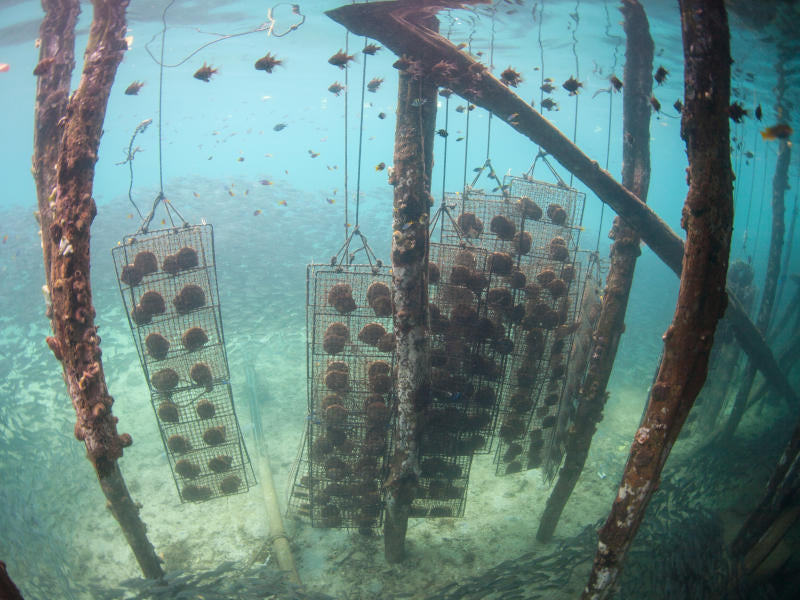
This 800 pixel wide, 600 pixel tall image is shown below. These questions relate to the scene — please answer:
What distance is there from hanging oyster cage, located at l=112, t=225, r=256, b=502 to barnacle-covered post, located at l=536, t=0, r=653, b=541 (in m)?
5.14

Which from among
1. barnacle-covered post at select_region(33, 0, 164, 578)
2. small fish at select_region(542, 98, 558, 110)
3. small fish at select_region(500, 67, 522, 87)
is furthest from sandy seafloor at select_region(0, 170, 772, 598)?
small fish at select_region(542, 98, 558, 110)

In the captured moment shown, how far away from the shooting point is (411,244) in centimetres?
452

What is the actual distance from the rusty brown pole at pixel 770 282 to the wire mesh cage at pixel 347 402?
7701 millimetres

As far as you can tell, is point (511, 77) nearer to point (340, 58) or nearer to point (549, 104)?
point (549, 104)

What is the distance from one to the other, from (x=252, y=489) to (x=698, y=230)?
8504mm

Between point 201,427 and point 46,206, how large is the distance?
359cm

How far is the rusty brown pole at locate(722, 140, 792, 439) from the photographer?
340 inches

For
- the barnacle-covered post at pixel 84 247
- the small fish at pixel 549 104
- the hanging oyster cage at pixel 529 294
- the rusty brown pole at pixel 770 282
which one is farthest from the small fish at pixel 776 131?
the barnacle-covered post at pixel 84 247

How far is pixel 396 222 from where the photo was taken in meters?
4.63

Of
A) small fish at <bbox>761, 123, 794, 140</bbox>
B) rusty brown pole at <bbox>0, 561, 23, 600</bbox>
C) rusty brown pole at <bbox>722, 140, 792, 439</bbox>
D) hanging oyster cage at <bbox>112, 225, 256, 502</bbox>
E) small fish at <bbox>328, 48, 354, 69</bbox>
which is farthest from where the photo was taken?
rusty brown pole at <bbox>722, 140, 792, 439</bbox>

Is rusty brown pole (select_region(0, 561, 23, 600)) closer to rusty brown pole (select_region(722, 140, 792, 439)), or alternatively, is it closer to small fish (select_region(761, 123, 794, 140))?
small fish (select_region(761, 123, 794, 140))

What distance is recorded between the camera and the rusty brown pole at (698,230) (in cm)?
268

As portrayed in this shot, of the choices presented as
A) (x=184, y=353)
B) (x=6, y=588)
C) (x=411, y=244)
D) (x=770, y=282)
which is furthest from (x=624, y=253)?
(x=770, y=282)

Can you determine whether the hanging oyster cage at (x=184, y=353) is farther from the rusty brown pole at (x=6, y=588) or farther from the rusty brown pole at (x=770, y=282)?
the rusty brown pole at (x=770, y=282)
